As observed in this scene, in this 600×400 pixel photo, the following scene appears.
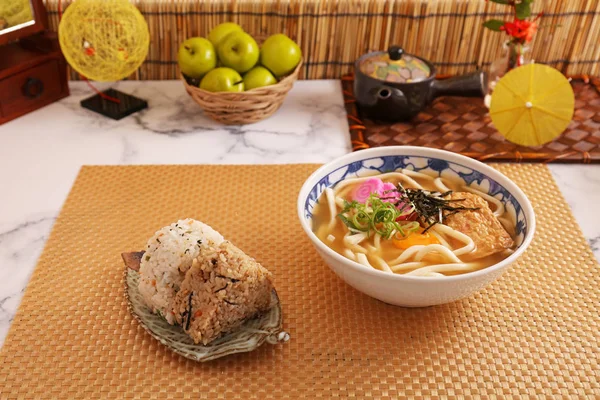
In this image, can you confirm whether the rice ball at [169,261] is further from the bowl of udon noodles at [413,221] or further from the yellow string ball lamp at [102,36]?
the yellow string ball lamp at [102,36]

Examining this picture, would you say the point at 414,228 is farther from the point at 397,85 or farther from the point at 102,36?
the point at 102,36

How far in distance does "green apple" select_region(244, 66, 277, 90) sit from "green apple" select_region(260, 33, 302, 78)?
3cm

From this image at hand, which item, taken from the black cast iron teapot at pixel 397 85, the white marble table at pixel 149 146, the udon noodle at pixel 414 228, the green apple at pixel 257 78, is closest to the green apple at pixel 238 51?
the green apple at pixel 257 78

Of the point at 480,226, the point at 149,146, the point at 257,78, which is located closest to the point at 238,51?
the point at 257,78

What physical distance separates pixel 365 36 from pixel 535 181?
776mm

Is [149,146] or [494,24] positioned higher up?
[494,24]

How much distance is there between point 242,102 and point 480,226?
2.66ft

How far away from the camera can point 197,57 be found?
1694 millimetres

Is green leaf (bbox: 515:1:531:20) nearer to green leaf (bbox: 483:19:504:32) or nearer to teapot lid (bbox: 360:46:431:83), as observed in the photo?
green leaf (bbox: 483:19:504:32)

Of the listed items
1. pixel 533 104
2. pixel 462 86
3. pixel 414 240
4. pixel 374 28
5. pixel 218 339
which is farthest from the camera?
pixel 374 28

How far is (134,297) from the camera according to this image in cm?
110

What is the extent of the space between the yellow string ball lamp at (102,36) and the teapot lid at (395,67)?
65cm

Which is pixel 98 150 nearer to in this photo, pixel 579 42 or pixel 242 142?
pixel 242 142

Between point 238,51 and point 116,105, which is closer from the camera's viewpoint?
point 238,51
